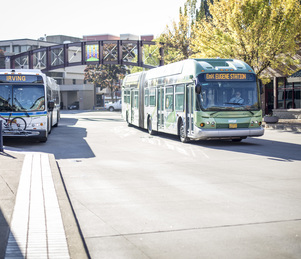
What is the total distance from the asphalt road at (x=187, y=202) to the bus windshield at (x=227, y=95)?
248 cm

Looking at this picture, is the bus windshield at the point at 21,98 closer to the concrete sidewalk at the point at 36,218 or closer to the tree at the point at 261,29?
the concrete sidewalk at the point at 36,218

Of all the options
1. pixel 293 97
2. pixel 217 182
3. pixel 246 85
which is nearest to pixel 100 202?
pixel 217 182

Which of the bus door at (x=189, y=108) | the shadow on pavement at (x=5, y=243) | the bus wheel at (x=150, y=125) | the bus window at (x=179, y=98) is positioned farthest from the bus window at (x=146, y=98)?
the shadow on pavement at (x=5, y=243)

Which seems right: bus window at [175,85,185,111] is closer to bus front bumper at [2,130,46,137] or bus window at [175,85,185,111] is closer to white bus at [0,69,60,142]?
white bus at [0,69,60,142]

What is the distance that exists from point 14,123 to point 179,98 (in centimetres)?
652

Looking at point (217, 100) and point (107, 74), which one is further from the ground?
point (107, 74)

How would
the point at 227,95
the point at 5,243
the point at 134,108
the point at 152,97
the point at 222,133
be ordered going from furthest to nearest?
the point at 134,108 → the point at 152,97 → the point at 227,95 → the point at 222,133 → the point at 5,243

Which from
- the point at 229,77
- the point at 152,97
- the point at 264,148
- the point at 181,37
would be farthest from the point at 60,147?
the point at 181,37

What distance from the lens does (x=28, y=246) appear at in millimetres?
5297

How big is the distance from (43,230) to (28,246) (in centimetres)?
66

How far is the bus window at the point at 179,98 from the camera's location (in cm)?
1922

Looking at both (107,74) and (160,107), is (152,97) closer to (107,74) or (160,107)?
(160,107)

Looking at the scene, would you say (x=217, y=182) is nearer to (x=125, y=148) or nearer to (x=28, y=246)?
(x=28, y=246)

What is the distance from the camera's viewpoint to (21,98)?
18.9m
